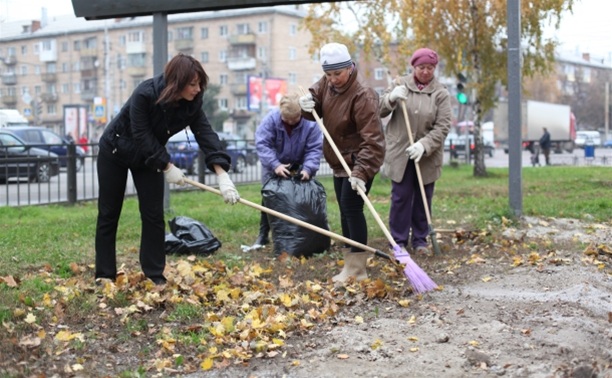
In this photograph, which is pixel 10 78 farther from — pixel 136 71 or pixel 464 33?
pixel 464 33

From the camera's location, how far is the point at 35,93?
71062 millimetres

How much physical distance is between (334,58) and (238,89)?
66977 mm

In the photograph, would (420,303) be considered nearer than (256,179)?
Yes

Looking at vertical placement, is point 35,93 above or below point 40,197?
above

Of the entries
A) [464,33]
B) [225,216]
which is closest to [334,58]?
[225,216]

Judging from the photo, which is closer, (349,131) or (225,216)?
(349,131)

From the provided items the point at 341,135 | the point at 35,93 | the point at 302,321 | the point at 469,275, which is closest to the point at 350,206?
the point at 341,135

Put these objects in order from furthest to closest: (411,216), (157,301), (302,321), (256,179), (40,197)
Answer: (256,179)
(40,197)
(411,216)
(157,301)
(302,321)

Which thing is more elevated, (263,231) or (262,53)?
(262,53)

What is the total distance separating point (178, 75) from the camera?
18.4 feet

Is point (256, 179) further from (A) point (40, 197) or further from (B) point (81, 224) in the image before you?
(B) point (81, 224)

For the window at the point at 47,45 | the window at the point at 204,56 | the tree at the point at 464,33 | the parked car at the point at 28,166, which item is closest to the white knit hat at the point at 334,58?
the parked car at the point at 28,166

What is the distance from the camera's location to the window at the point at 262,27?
69.3 metres

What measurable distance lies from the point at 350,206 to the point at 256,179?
14.1m
